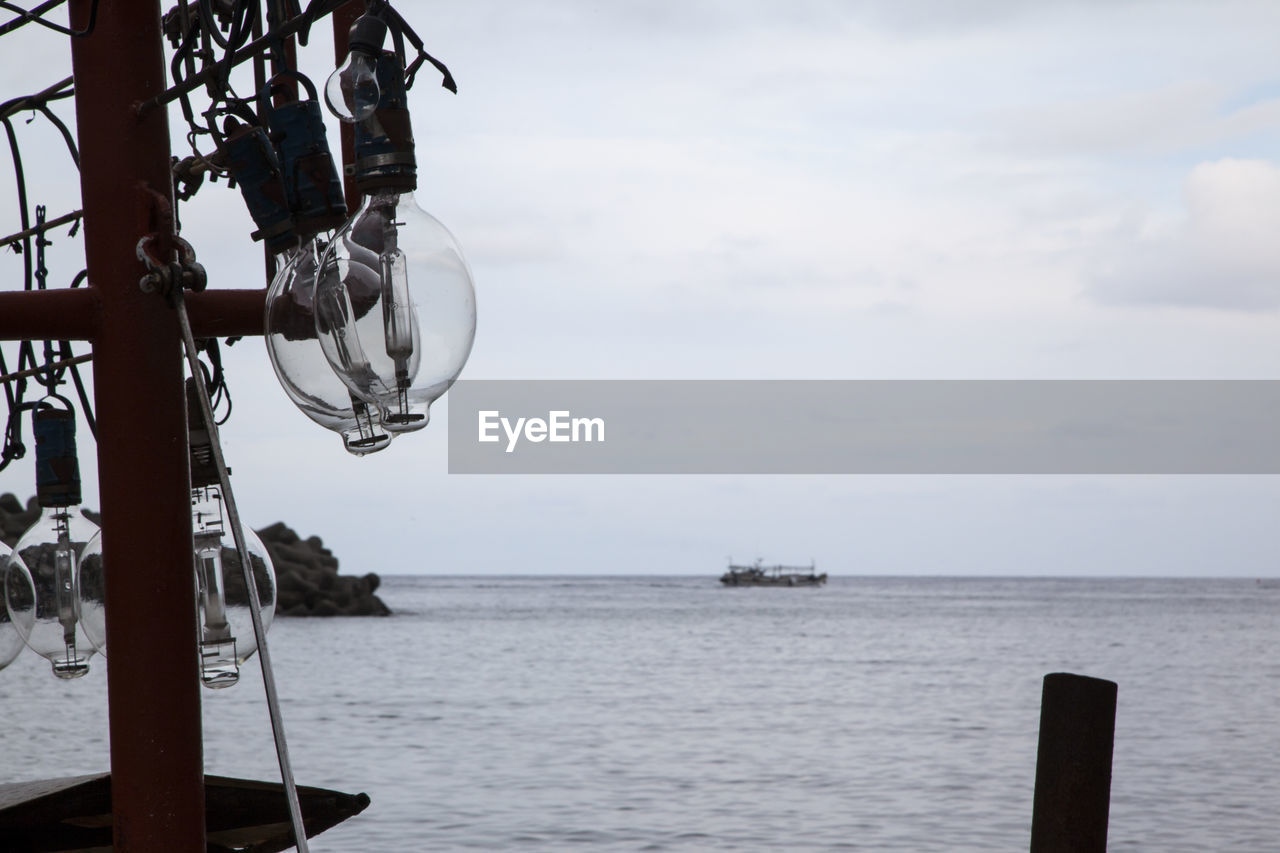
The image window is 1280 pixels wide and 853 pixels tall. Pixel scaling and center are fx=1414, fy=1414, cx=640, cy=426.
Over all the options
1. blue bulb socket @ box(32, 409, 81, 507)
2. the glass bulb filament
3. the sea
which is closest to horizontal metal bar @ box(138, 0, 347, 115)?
the glass bulb filament

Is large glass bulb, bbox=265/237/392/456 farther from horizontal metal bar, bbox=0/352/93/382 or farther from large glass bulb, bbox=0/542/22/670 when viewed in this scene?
large glass bulb, bbox=0/542/22/670

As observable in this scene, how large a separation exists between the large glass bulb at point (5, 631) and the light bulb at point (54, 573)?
0.07 metres

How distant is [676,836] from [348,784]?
5.94 m


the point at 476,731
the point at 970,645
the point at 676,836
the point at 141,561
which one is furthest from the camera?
the point at 970,645

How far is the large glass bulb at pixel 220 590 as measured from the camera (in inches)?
88.1

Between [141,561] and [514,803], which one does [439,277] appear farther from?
[514,803]

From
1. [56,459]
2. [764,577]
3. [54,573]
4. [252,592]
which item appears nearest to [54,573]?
[54,573]

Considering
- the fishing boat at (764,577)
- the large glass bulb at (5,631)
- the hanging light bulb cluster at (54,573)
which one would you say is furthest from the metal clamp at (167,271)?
the fishing boat at (764,577)

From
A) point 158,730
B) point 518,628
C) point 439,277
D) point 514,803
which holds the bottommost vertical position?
point 518,628

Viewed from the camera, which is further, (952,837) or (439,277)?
(952,837)

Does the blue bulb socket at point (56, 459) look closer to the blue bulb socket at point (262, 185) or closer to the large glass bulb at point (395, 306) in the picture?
the blue bulb socket at point (262, 185)

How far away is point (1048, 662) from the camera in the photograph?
47500mm

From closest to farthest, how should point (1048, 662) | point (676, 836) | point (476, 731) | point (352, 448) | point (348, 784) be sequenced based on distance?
point (352, 448) < point (676, 836) < point (348, 784) < point (476, 731) < point (1048, 662)

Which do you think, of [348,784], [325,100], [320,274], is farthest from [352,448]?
[348,784]
